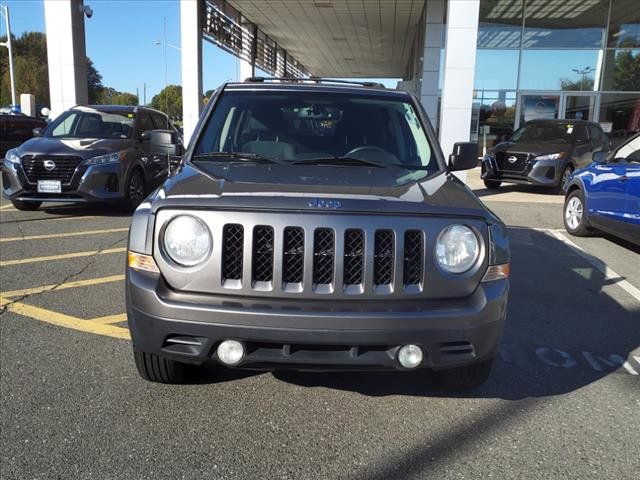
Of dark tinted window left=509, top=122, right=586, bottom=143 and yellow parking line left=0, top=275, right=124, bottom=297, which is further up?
dark tinted window left=509, top=122, right=586, bottom=143

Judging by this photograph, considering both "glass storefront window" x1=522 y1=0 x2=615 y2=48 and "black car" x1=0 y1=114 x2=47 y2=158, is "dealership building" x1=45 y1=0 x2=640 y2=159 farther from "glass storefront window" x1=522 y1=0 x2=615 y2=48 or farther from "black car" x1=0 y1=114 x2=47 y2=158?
"black car" x1=0 y1=114 x2=47 y2=158

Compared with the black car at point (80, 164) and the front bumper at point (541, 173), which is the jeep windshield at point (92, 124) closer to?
the black car at point (80, 164)

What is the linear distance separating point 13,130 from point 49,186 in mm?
12488

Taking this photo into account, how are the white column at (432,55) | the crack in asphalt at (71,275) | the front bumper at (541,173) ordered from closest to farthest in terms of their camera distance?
the crack in asphalt at (71,275), the front bumper at (541,173), the white column at (432,55)

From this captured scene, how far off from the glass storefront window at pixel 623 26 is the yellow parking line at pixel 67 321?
64.2 feet

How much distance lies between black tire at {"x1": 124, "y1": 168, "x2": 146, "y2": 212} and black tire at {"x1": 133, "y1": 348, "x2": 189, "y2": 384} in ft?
21.0

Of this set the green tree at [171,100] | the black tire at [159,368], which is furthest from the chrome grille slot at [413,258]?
the green tree at [171,100]

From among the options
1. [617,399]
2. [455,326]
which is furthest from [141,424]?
[617,399]

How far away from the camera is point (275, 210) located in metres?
2.68

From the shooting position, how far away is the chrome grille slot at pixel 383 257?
2.72 m

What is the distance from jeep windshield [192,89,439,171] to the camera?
152 inches

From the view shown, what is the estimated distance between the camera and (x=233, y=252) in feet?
8.90

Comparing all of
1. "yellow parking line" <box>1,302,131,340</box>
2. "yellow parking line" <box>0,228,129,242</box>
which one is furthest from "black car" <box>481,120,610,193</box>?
"yellow parking line" <box>1,302,131,340</box>

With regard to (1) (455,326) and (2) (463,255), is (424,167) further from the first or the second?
(1) (455,326)
